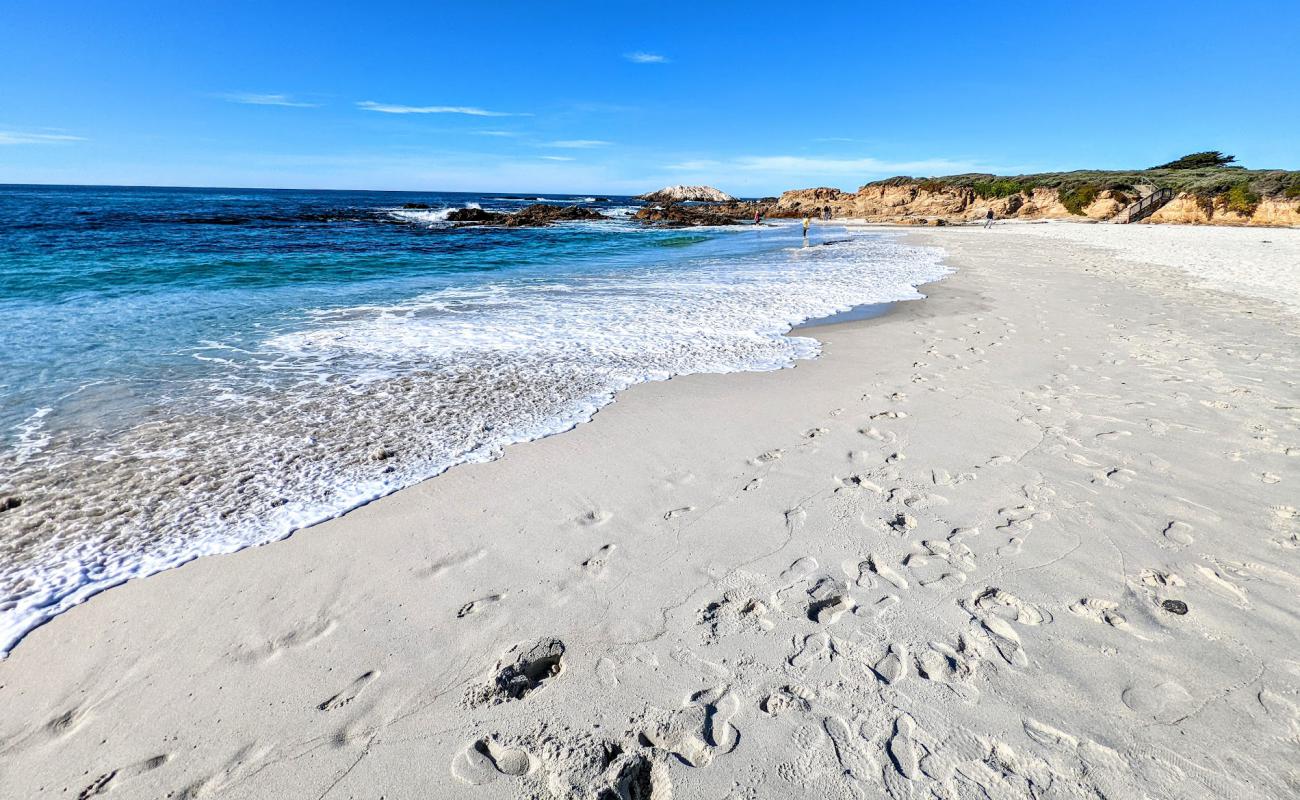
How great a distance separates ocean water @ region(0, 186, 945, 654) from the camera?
382cm

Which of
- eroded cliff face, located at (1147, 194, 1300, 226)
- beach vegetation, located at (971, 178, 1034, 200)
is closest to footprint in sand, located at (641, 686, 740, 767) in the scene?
eroded cliff face, located at (1147, 194, 1300, 226)

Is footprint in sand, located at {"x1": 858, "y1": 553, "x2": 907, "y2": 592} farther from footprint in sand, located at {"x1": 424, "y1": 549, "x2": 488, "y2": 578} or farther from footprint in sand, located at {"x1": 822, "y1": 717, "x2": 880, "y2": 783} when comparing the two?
footprint in sand, located at {"x1": 424, "y1": 549, "x2": 488, "y2": 578}

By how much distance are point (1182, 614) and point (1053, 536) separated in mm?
704

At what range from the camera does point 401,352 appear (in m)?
7.84

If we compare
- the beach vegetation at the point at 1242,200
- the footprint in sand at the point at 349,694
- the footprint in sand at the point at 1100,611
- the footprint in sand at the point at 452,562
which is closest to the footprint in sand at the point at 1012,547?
the footprint in sand at the point at 1100,611

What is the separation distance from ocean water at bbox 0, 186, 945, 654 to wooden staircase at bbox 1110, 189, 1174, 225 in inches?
1267

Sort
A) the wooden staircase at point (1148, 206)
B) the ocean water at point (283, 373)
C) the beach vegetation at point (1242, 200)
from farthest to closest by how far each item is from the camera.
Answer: the wooden staircase at point (1148, 206), the beach vegetation at point (1242, 200), the ocean water at point (283, 373)

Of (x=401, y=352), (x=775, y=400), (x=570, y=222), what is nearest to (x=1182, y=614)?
(x=775, y=400)

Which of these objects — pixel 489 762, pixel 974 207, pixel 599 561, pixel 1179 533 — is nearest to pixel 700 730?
pixel 489 762

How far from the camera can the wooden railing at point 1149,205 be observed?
37938 mm

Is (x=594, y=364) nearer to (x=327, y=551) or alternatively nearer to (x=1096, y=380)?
(x=327, y=551)

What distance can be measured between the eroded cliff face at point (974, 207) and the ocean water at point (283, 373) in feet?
98.7

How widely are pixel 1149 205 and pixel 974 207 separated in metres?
14.4

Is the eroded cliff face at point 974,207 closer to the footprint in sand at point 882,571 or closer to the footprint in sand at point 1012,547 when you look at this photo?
the footprint in sand at point 1012,547
